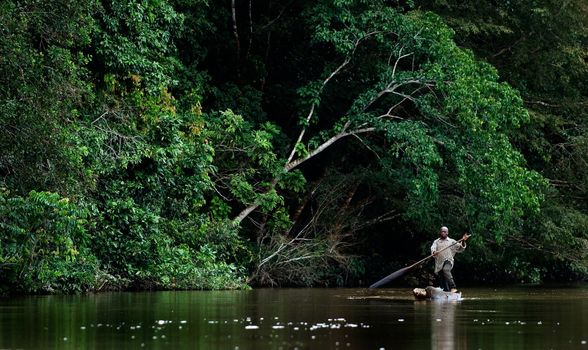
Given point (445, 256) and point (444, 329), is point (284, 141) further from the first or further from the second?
point (444, 329)

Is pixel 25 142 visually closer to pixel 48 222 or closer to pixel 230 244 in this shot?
pixel 48 222

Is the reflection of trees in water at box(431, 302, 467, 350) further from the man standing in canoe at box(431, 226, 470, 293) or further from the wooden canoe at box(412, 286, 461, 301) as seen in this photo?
the man standing in canoe at box(431, 226, 470, 293)

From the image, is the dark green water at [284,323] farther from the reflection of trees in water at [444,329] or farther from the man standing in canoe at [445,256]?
the man standing in canoe at [445,256]

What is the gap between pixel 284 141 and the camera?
126ft

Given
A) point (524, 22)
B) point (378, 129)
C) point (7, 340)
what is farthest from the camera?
point (524, 22)

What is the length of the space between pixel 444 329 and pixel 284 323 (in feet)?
7.65

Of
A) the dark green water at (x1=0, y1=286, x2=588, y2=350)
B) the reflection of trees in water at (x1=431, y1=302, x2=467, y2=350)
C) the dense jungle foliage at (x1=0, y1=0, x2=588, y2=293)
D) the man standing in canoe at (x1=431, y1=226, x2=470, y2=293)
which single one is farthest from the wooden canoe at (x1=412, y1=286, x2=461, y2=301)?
the dense jungle foliage at (x1=0, y1=0, x2=588, y2=293)

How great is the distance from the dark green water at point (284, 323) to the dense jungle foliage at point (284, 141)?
3644 mm

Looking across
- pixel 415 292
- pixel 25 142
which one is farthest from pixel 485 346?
pixel 25 142

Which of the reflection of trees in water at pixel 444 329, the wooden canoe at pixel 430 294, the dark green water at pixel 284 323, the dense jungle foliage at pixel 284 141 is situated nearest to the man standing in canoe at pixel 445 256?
the dark green water at pixel 284 323

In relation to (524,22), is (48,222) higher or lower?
lower

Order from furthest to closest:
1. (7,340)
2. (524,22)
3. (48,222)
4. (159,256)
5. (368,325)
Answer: (524,22)
(159,256)
(48,222)
(368,325)
(7,340)

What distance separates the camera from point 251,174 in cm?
3644

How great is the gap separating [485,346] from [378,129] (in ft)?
74.4
